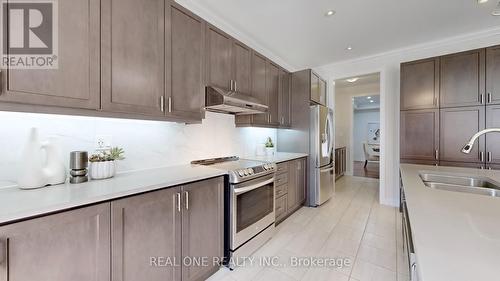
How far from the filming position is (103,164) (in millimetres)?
1474

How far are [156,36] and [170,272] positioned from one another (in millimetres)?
1775

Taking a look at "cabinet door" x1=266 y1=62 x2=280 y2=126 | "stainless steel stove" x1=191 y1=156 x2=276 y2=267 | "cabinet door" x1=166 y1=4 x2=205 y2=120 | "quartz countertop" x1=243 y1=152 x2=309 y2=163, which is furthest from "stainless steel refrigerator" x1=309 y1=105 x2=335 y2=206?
"cabinet door" x1=166 y1=4 x2=205 y2=120

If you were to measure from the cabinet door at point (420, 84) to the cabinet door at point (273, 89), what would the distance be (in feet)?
6.49

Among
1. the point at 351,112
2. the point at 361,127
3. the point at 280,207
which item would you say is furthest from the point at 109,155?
the point at 361,127

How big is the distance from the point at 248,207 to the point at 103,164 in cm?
127

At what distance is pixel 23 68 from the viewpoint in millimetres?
1058

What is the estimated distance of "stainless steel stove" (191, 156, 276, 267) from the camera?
1802mm

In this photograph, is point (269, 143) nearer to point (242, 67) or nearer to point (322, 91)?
point (242, 67)

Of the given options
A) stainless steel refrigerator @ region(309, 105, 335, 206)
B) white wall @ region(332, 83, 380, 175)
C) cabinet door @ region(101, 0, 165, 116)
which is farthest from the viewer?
white wall @ region(332, 83, 380, 175)

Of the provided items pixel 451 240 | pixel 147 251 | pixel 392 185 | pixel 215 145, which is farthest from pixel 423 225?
pixel 392 185

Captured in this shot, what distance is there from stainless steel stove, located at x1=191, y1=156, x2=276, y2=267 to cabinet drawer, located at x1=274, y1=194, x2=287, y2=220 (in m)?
0.37

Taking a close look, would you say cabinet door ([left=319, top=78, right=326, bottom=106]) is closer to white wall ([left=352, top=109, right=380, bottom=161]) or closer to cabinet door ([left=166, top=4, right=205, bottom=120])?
cabinet door ([left=166, top=4, right=205, bottom=120])
